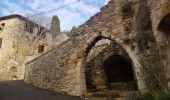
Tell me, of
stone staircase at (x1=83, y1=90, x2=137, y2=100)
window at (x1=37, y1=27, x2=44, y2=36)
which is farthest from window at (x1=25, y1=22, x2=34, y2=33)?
stone staircase at (x1=83, y1=90, x2=137, y2=100)

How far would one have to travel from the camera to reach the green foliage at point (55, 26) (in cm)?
2664

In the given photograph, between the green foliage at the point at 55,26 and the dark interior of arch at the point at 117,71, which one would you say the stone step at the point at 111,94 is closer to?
the dark interior of arch at the point at 117,71

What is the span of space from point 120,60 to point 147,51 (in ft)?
15.3

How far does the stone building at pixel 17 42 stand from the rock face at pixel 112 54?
9.44 metres

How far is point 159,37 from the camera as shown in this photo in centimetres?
513

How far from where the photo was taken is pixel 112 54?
31.4 feet

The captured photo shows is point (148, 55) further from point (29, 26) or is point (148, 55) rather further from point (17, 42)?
point (29, 26)

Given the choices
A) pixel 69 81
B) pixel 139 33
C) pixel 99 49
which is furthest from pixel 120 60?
pixel 139 33

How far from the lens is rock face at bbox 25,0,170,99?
17.1 feet

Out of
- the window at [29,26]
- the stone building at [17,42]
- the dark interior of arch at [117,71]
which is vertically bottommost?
the dark interior of arch at [117,71]

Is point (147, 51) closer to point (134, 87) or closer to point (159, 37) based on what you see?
point (159, 37)

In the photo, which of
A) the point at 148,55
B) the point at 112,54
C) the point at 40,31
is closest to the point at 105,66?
the point at 112,54

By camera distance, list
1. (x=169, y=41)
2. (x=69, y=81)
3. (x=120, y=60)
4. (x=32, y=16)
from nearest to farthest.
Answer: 1. (x=169, y=41)
2. (x=69, y=81)
3. (x=120, y=60)
4. (x=32, y=16)

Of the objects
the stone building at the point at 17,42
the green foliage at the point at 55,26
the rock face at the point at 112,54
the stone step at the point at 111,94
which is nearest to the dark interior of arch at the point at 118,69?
the rock face at the point at 112,54
